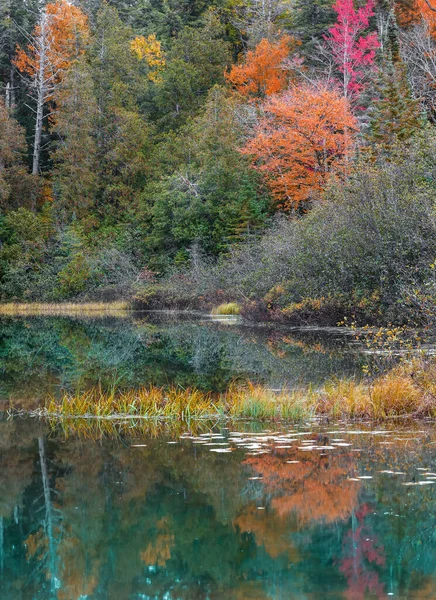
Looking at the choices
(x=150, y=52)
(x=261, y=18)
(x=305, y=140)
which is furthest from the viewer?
(x=150, y=52)

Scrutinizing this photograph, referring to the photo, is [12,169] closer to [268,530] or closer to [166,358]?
[166,358]

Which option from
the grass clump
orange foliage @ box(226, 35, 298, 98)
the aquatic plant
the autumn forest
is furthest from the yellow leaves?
the grass clump

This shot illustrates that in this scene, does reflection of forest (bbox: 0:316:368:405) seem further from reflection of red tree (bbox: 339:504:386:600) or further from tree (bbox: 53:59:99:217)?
tree (bbox: 53:59:99:217)

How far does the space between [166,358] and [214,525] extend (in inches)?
495

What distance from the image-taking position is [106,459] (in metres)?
7.89

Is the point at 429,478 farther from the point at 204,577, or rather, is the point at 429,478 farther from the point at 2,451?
the point at 2,451

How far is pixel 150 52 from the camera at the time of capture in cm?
5800

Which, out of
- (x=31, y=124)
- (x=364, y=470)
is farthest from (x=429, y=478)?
(x=31, y=124)

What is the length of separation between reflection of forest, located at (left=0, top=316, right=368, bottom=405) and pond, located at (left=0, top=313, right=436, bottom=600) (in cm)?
295

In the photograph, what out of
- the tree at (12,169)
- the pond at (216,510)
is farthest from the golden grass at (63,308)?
the pond at (216,510)

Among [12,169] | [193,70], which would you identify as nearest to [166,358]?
[12,169]

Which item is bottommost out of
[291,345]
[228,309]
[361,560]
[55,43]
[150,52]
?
[228,309]

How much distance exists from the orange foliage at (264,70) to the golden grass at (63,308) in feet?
49.7

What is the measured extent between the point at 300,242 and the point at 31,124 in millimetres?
36254
